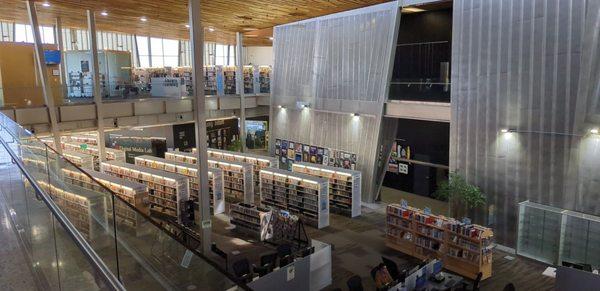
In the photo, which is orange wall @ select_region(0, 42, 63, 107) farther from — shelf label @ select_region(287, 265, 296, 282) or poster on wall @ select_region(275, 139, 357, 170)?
→ shelf label @ select_region(287, 265, 296, 282)

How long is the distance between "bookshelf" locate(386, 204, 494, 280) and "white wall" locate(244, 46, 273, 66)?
84.3 feet

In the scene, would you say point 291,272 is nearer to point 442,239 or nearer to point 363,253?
point 363,253

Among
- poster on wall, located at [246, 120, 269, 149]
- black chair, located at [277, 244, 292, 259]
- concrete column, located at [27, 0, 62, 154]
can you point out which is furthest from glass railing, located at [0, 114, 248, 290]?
poster on wall, located at [246, 120, 269, 149]

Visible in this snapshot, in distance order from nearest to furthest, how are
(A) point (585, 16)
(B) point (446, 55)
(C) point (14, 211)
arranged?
(C) point (14, 211) < (A) point (585, 16) < (B) point (446, 55)

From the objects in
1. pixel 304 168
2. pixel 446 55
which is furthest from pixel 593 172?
pixel 304 168

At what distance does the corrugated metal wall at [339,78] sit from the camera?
49.0ft

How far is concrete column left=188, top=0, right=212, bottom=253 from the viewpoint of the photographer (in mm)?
10748

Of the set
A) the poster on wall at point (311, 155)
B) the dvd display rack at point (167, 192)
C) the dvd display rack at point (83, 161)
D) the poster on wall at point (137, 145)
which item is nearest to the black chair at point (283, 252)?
the dvd display rack at point (167, 192)

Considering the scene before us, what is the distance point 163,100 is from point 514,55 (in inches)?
485

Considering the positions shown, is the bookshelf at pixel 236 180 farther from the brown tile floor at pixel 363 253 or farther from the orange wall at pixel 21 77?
the orange wall at pixel 21 77

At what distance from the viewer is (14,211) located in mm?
4531

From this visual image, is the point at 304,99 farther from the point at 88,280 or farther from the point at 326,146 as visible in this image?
the point at 88,280

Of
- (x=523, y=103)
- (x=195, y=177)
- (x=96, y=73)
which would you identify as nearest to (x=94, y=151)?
(x=96, y=73)

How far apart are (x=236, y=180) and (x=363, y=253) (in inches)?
242
